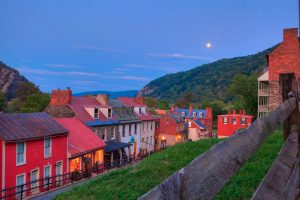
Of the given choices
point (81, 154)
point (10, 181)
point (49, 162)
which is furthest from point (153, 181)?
point (81, 154)

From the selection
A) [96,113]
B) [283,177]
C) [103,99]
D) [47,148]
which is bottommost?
Answer: [47,148]

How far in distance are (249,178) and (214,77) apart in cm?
15984

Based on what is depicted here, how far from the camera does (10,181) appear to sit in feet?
62.3

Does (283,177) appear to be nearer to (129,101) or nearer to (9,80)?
(129,101)

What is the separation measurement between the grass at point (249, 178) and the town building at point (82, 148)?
17039 mm

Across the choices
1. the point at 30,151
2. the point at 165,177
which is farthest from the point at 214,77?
the point at 165,177

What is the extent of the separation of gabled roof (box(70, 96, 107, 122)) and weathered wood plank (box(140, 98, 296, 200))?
3166 cm

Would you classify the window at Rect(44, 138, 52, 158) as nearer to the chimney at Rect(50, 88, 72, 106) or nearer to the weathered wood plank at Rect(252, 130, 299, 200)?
the chimney at Rect(50, 88, 72, 106)

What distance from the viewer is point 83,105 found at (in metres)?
35.4

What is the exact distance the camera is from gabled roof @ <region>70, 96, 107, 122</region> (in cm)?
3309

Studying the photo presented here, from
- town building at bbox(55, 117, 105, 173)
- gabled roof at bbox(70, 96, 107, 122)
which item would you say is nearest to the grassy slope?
town building at bbox(55, 117, 105, 173)

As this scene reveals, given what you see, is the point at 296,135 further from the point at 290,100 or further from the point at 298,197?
the point at 298,197

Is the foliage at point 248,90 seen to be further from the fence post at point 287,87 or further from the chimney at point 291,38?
the fence post at point 287,87

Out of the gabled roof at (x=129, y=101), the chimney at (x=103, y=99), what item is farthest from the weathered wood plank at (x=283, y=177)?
the gabled roof at (x=129, y=101)
